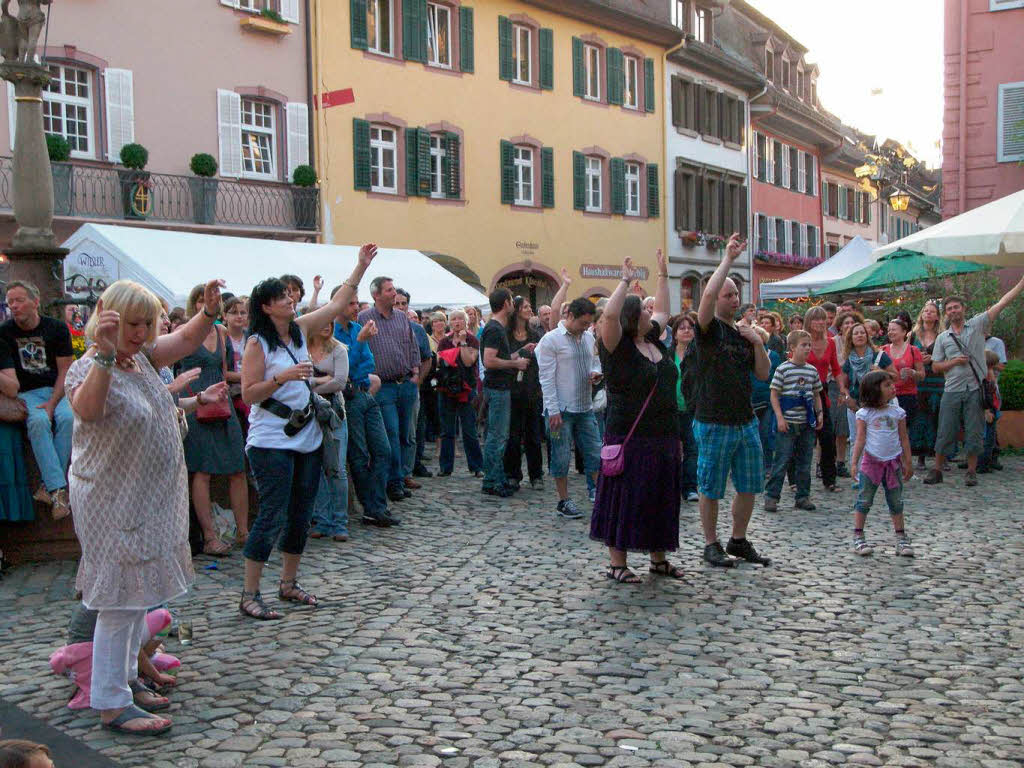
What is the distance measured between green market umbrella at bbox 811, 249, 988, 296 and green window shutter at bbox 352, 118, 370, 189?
10010mm

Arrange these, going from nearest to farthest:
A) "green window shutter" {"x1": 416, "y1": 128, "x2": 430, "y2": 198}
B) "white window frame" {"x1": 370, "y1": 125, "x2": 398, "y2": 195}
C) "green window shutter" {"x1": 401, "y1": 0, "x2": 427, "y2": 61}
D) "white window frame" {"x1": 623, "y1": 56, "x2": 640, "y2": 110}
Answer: "white window frame" {"x1": 370, "y1": 125, "x2": 398, "y2": 195}
"green window shutter" {"x1": 401, "y1": 0, "x2": 427, "y2": 61}
"green window shutter" {"x1": 416, "y1": 128, "x2": 430, "y2": 198}
"white window frame" {"x1": 623, "y1": 56, "x2": 640, "y2": 110}

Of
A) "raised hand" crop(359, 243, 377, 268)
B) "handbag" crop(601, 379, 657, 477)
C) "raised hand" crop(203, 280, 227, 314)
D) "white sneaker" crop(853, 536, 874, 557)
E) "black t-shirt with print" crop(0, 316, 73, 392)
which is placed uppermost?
"raised hand" crop(359, 243, 377, 268)

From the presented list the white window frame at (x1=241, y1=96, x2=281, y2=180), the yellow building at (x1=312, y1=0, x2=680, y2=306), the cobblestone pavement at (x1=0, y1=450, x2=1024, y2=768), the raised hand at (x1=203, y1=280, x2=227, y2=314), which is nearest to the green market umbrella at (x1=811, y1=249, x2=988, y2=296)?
the cobblestone pavement at (x1=0, y1=450, x2=1024, y2=768)

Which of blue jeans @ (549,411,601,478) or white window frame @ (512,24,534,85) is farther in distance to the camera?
white window frame @ (512,24,534,85)

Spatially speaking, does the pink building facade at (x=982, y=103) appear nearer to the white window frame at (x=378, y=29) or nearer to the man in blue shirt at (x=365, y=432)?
the white window frame at (x=378, y=29)

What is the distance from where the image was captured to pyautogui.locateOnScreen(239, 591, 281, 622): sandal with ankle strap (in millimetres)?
6086

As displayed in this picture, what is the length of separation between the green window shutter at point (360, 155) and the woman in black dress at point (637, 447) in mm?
17326

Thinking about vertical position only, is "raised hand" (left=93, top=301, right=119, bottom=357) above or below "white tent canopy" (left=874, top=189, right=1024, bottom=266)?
below

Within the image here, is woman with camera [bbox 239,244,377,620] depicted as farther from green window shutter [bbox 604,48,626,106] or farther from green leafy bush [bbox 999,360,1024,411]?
green window shutter [bbox 604,48,626,106]

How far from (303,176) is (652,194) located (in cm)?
1362

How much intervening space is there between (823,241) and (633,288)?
42.0 meters

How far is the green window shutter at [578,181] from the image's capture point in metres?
29.8

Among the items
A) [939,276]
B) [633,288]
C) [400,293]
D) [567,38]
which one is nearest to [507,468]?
[400,293]

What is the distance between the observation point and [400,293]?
439 inches
